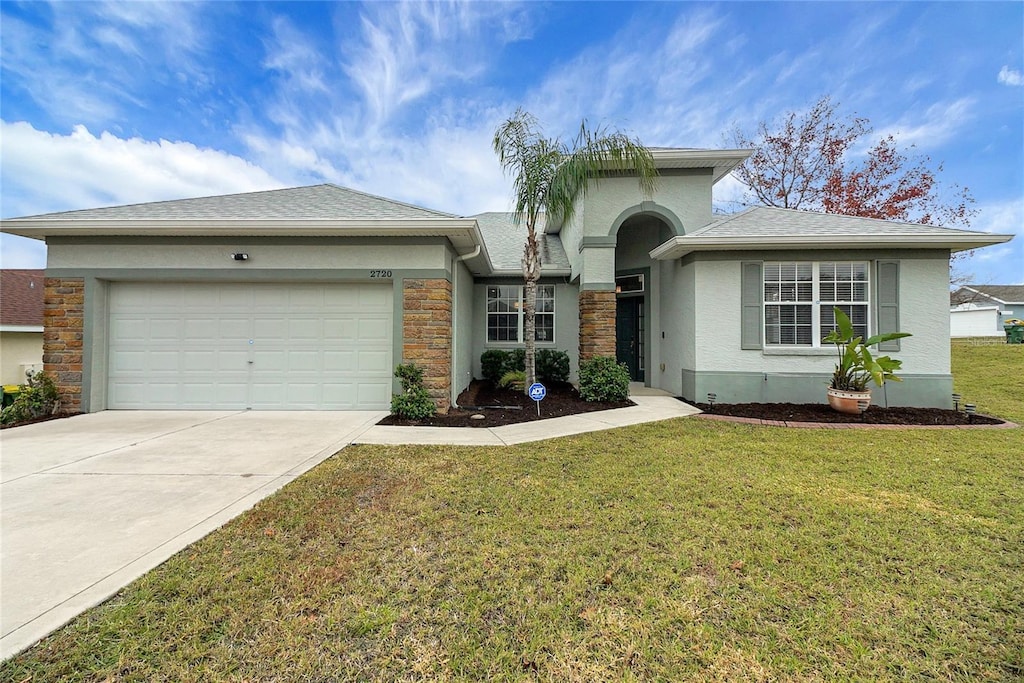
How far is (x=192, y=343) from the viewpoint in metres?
7.80

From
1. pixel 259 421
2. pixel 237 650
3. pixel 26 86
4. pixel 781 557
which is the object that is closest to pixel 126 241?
pixel 259 421

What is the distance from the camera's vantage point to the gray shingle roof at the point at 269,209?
738 centimetres

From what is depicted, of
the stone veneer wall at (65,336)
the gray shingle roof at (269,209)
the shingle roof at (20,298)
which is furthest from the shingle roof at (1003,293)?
the shingle roof at (20,298)

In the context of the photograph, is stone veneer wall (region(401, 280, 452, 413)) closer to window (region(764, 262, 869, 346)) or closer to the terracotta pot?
window (region(764, 262, 869, 346))

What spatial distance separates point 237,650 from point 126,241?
344 inches

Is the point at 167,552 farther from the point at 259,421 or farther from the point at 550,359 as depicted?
the point at 550,359

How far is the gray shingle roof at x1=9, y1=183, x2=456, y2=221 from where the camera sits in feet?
24.2

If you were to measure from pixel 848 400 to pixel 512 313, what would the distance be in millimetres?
8151

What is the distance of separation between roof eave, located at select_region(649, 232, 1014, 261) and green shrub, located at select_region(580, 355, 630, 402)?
2988mm

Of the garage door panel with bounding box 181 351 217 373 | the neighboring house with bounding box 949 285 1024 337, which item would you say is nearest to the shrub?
the garage door panel with bounding box 181 351 217 373

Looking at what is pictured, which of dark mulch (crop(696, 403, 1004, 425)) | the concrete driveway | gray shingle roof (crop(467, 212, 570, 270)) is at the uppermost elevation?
gray shingle roof (crop(467, 212, 570, 270))

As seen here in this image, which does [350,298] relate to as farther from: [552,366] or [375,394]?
[552,366]

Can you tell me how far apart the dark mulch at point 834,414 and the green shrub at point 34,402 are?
12.4m

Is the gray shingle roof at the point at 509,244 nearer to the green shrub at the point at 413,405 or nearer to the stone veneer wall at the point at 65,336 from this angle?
the green shrub at the point at 413,405
